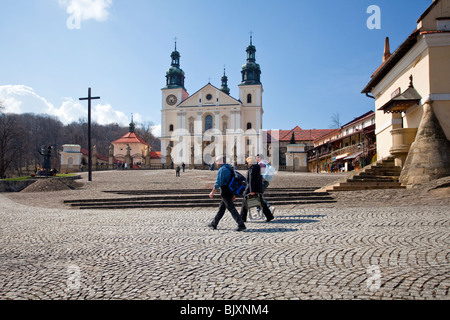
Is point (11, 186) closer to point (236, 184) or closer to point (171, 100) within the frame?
point (236, 184)

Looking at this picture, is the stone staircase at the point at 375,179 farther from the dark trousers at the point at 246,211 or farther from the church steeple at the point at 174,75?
the church steeple at the point at 174,75

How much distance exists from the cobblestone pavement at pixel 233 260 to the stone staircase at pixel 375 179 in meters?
6.05

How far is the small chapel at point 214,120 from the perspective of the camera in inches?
2640

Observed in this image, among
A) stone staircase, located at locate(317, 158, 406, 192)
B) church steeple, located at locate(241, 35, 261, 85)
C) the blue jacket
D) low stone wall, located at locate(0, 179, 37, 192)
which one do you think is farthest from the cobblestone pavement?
church steeple, located at locate(241, 35, 261, 85)

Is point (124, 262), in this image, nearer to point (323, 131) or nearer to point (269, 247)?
point (269, 247)

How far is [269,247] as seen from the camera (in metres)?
5.13

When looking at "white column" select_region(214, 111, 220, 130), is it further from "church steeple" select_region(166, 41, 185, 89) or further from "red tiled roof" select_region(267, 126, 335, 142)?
"red tiled roof" select_region(267, 126, 335, 142)

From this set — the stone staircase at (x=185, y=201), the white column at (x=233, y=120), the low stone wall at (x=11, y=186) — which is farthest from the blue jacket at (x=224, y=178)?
the white column at (x=233, y=120)

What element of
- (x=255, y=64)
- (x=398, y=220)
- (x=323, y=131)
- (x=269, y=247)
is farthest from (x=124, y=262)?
(x=323, y=131)

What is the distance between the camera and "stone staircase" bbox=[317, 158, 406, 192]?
13820mm

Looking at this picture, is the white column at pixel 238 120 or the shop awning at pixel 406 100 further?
A: the white column at pixel 238 120

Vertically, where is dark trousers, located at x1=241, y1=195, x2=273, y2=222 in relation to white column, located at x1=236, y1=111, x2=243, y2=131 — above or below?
below

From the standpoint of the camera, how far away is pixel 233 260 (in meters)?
4.42

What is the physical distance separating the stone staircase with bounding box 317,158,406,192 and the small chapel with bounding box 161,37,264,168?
49.9m
